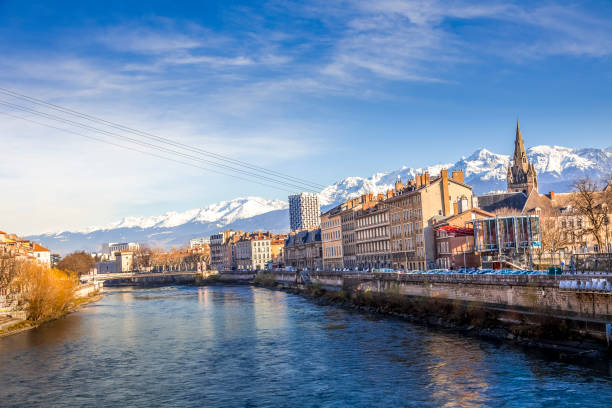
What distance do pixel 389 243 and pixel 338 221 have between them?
3242cm

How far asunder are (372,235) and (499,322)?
2889 inches

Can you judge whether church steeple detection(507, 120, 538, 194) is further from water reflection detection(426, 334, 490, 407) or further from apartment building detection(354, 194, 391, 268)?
water reflection detection(426, 334, 490, 407)

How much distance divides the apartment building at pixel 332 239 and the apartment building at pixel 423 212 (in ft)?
114

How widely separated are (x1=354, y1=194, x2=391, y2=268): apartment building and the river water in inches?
2019

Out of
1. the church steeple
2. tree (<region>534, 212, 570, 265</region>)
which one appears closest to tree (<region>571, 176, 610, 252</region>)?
tree (<region>534, 212, 570, 265</region>)

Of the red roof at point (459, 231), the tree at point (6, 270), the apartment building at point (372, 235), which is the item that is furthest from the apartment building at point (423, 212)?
the tree at point (6, 270)

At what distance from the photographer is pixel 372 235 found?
12312cm

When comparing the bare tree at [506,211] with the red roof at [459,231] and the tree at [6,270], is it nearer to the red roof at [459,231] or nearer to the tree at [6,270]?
the red roof at [459,231]

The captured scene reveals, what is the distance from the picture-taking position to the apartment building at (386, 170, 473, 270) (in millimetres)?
99500

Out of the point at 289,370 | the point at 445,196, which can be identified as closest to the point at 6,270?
the point at 289,370

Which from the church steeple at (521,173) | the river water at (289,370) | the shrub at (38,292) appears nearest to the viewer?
the river water at (289,370)

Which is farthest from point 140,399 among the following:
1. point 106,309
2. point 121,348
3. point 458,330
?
point 106,309

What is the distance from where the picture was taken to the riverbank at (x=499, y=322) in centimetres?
3897

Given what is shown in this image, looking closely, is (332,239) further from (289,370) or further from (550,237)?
(289,370)
